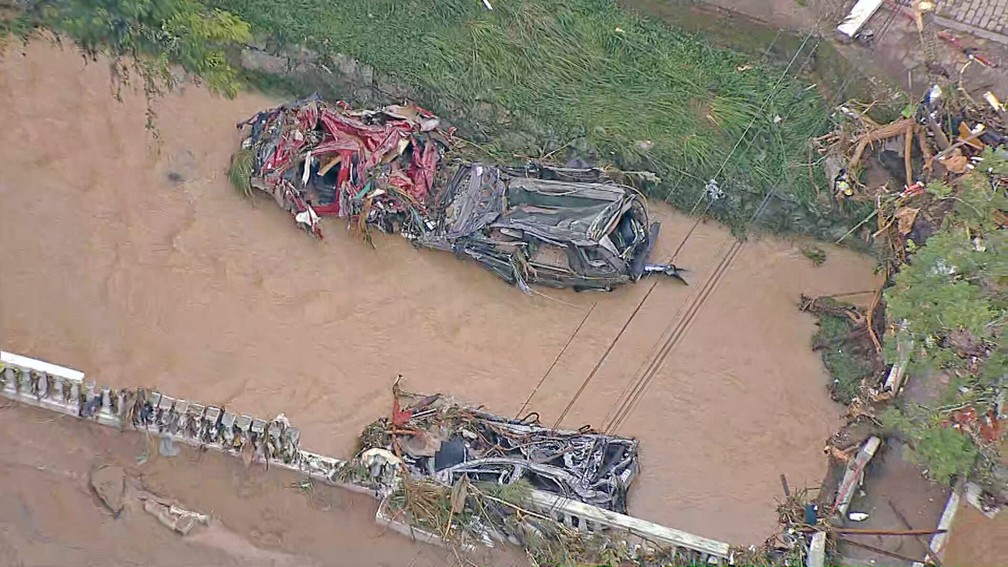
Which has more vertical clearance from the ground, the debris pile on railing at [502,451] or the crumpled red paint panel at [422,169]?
the crumpled red paint panel at [422,169]

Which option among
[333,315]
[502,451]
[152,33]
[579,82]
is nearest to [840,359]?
[502,451]

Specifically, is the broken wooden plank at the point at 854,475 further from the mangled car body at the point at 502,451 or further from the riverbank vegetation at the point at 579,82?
the riverbank vegetation at the point at 579,82

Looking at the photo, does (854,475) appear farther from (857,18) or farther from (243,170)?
(243,170)

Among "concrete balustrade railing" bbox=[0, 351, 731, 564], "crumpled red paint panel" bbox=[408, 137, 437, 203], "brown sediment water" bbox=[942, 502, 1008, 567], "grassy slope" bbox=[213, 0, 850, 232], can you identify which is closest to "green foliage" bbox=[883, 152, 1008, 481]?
"brown sediment water" bbox=[942, 502, 1008, 567]

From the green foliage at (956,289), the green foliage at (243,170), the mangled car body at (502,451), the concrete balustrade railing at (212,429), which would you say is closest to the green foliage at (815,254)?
the green foliage at (956,289)

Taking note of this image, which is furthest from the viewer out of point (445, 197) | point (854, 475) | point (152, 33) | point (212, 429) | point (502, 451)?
point (445, 197)

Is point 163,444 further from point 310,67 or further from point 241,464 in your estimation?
point 310,67
